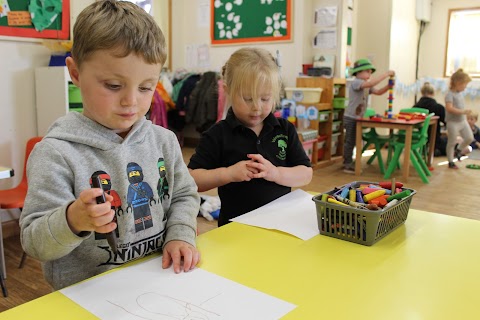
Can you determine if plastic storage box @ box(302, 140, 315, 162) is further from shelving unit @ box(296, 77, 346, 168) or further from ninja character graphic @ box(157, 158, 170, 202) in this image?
ninja character graphic @ box(157, 158, 170, 202)

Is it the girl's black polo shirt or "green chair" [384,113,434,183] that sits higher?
the girl's black polo shirt

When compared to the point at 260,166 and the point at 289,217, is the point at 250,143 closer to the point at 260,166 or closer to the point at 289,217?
the point at 260,166

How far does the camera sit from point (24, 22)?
2.65 m

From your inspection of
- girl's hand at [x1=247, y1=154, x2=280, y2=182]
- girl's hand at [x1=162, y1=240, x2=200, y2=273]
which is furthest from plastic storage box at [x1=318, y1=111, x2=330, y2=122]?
girl's hand at [x1=162, y1=240, x2=200, y2=273]

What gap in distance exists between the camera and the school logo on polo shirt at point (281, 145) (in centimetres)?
137

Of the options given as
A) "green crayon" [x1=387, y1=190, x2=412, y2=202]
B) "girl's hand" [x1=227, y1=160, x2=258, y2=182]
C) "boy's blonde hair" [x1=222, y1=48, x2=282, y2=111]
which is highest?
"boy's blonde hair" [x1=222, y1=48, x2=282, y2=111]

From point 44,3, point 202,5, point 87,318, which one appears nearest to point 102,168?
point 87,318

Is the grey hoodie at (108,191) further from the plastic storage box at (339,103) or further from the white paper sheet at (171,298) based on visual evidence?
the plastic storage box at (339,103)

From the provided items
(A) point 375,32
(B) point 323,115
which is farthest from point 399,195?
(A) point 375,32

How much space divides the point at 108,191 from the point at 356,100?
13.7 feet

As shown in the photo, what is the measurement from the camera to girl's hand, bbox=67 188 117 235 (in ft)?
1.94

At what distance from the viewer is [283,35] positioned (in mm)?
5000

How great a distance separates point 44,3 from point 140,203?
2.36 m

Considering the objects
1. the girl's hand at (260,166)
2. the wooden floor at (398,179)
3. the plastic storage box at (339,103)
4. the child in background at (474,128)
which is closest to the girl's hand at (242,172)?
the girl's hand at (260,166)
